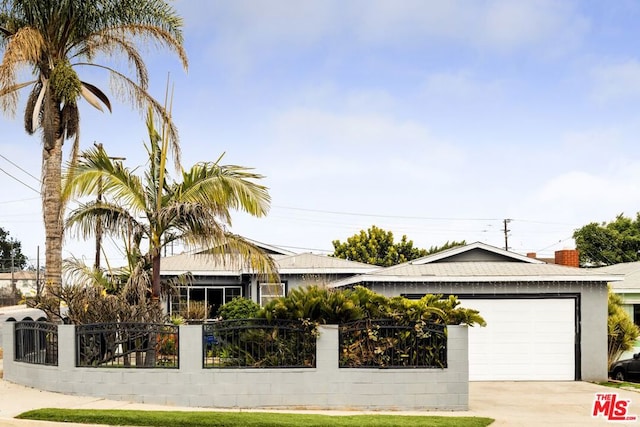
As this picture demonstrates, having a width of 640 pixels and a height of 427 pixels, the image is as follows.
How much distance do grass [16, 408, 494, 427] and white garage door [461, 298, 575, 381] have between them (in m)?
6.87

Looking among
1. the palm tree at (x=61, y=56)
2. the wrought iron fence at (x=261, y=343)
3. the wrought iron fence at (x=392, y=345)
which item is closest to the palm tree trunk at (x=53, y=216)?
the palm tree at (x=61, y=56)

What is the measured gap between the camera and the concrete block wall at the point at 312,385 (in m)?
13.2

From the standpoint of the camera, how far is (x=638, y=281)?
88.1ft

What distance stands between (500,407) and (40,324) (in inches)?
387

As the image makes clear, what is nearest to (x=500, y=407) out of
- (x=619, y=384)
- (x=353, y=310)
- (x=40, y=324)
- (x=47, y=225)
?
(x=353, y=310)

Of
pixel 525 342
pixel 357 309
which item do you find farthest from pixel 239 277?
pixel 357 309

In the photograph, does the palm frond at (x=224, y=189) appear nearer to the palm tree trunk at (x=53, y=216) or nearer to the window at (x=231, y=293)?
the palm tree trunk at (x=53, y=216)

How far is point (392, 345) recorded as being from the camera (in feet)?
44.4

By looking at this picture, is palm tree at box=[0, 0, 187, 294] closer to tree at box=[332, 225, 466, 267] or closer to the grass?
the grass

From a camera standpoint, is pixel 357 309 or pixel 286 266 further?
pixel 286 266

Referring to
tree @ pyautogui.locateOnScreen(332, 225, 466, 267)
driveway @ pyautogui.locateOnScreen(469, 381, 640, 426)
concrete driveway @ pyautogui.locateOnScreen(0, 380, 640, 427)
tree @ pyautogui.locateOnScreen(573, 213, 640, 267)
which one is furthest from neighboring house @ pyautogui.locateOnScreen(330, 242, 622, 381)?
tree @ pyautogui.locateOnScreen(573, 213, 640, 267)

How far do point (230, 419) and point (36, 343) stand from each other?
570 cm

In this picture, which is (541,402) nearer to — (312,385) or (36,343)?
(312,385)

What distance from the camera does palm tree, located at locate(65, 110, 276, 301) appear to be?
15.3m
